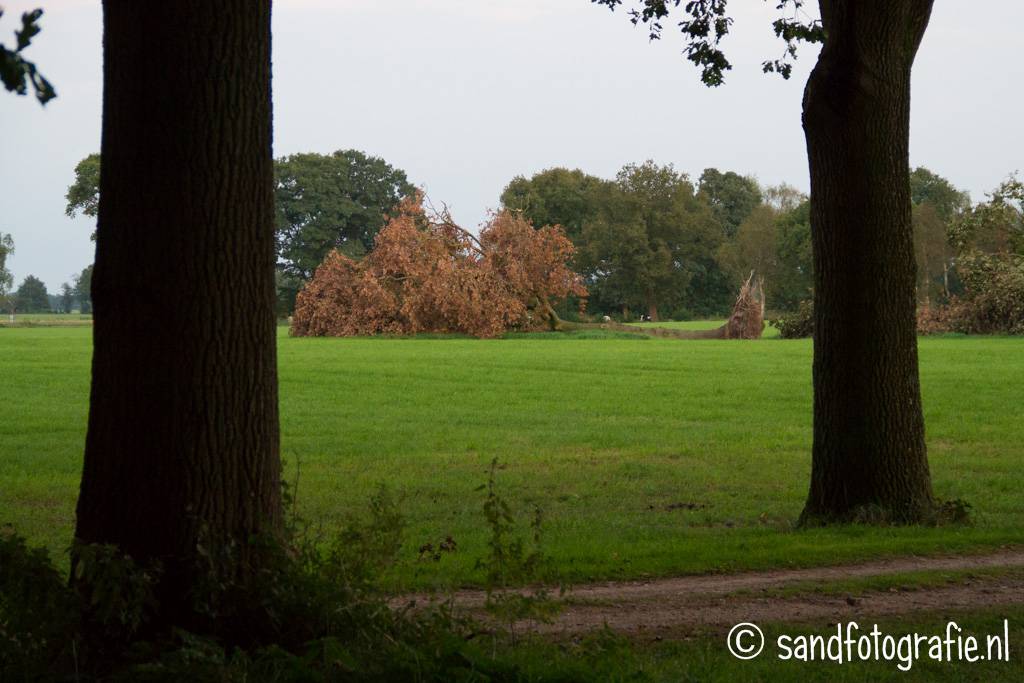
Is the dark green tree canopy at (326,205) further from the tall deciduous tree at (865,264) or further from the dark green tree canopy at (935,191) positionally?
the tall deciduous tree at (865,264)

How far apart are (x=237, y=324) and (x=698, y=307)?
89.0m

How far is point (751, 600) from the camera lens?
814 cm

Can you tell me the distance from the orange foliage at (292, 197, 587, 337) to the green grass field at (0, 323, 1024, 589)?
1712cm

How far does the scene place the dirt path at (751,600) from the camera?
7.53 metres

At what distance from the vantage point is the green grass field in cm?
1026

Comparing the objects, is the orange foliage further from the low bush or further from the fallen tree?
the low bush

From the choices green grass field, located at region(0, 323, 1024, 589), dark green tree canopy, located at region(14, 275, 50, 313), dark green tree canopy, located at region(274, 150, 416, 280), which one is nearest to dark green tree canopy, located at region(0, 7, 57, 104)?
green grass field, located at region(0, 323, 1024, 589)

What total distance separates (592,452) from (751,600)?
355 inches

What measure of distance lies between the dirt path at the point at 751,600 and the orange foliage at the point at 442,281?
42.2 meters

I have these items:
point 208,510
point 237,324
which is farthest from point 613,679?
point 237,324

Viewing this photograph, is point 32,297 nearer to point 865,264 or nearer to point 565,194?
point 565,194

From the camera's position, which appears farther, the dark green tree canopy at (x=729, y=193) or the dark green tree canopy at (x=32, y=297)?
the dark green tree canopy at (x=32, y=297)

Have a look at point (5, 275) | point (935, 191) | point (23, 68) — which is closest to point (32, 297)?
point (5, 275)

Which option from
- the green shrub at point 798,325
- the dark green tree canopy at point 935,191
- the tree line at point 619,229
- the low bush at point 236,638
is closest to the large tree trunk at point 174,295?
the low bush at point 236,638
